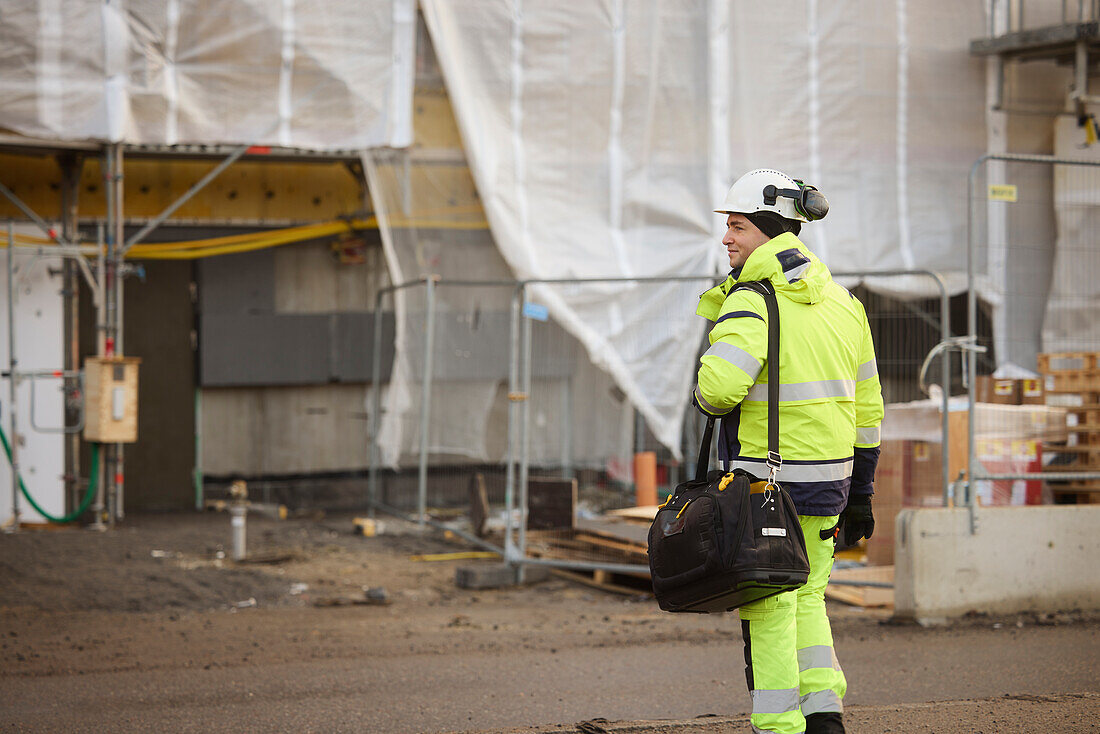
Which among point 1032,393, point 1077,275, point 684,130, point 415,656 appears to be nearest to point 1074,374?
point 1032,393

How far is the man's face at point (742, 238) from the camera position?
3.94 metres

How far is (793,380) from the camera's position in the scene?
12.3 ft

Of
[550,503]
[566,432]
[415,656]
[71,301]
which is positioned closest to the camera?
[415,656]

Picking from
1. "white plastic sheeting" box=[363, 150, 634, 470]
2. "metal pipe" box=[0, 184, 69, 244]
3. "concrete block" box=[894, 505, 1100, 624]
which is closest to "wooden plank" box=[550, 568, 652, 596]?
"white plastic sheeting" box=[363, 150, 634, 470]

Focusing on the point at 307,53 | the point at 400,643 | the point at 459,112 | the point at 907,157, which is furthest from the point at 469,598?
the point at 907,157

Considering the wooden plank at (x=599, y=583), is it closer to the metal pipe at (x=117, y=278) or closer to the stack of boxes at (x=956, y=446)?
the stack of boxes at (x=956, y=446)

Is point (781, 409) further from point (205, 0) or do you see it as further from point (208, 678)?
point (205, 0)

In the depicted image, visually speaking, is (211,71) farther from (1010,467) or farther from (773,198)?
(773,198)

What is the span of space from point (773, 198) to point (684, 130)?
822cm

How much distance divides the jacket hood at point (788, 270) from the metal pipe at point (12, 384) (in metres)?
9.23

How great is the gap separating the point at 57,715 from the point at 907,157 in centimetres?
1020

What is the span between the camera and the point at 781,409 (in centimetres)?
377

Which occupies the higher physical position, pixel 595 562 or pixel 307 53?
pixel 307 53

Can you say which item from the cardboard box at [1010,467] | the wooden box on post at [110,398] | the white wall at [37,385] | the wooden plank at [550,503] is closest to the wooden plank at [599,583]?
the wooden plank at [550,503]
